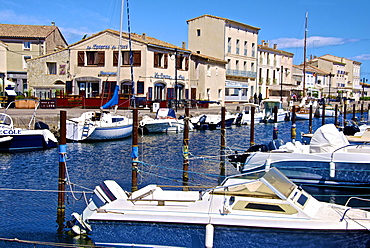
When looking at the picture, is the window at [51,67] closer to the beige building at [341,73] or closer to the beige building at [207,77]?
the beige building at [207,77]

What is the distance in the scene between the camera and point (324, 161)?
15344 millimetres

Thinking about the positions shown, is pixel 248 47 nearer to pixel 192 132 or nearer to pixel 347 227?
pixel 192 132

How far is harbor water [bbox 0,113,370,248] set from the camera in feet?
28.8

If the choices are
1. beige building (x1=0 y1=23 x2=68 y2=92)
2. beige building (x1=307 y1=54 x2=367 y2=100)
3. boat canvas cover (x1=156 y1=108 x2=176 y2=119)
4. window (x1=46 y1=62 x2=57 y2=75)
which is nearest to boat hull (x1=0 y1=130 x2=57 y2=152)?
boat canvas cover (x1=156 y1=108 x2=176 y2=119)

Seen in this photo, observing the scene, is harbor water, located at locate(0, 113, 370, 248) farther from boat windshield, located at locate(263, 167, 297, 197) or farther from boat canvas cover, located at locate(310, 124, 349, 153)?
boat canvas cover, located at locate(310, 124, 349, 153)

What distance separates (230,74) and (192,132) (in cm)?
2907

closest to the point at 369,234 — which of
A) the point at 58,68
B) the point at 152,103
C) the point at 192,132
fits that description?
Answer: the point at 192,132

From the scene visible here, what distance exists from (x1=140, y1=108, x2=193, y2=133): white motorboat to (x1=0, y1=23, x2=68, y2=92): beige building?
2576cm

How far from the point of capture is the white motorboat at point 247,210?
875 centimetres

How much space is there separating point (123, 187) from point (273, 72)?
6476 cm

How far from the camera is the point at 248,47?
67.1 m

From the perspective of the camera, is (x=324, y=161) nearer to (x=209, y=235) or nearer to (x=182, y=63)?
(x=209, y=235)

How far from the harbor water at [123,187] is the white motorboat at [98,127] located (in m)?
0.74

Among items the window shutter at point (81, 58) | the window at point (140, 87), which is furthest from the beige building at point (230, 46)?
the window shutter at point (81, 58)
